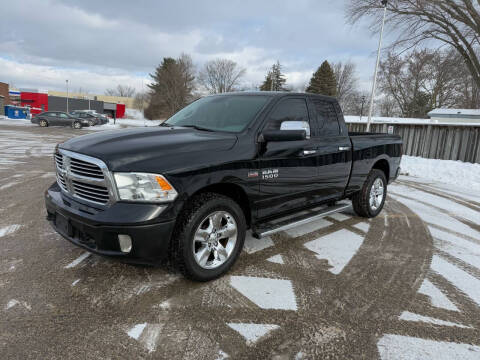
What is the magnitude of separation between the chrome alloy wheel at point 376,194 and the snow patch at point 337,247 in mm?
1045

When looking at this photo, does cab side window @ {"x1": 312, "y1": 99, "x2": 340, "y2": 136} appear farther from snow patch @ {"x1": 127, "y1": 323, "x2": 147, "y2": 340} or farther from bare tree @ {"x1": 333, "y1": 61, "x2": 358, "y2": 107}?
bare tree @ {"x1": 333, "y1": 61, "x2": 358, "y2": 107}

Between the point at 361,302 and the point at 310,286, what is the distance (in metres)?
0.47

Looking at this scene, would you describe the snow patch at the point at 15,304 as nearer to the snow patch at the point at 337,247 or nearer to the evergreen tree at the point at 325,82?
the snow patch at the point at 337,247

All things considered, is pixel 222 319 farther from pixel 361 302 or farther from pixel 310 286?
pixel 361 302

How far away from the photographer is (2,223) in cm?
421

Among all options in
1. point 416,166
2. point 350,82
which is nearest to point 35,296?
point 416,166

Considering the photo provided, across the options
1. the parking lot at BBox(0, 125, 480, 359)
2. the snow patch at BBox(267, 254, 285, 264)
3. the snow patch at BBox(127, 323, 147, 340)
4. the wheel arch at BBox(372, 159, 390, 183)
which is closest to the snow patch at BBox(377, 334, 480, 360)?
the parking lot at BBox(0, 125, 480, 359)

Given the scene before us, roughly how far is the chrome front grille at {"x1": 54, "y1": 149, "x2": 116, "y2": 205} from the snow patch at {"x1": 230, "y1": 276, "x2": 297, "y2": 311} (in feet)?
4.62

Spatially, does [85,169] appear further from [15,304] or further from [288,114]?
[288,114]

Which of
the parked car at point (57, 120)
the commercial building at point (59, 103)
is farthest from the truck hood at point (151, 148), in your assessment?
the commercial building at point (59, 103)

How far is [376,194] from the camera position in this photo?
211 inches

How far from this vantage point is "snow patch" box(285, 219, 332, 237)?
435cm

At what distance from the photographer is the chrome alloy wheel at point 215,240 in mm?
2834

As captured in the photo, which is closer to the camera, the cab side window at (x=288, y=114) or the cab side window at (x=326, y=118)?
the cab side window at (x=288, y=114)
